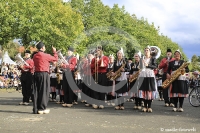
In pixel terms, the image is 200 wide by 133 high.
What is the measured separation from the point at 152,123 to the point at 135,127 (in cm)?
81

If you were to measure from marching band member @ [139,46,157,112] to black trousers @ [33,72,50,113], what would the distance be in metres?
3.21

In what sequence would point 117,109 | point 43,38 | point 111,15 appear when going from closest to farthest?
point 117,109
point 43,38
point 111,15

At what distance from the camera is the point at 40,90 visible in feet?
33.2

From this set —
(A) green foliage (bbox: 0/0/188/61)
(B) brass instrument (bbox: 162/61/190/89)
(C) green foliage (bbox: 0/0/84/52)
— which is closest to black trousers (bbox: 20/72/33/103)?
(B) brass instrument (bbox: 162/61/190/89)

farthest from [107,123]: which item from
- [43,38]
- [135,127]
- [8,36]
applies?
[43,38]

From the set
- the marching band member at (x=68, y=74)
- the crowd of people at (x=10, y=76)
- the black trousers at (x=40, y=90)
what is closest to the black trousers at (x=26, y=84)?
the marching band member at (x=68, y=74)

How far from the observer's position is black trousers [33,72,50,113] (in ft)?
33.0

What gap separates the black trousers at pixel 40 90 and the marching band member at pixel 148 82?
10.5 ft

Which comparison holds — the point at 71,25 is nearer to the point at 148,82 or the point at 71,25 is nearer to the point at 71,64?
the point at 71,64

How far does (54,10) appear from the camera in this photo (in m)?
40.4

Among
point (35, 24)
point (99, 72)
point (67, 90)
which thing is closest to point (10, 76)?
point (35, 24)

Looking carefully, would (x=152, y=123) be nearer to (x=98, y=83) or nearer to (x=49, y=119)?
(x=49, y=119)

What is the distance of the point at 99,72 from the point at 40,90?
2.85 metres

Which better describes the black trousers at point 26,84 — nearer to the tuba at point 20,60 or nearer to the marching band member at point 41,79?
the tuba at point 20,60
